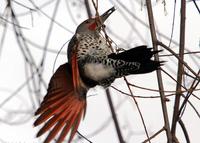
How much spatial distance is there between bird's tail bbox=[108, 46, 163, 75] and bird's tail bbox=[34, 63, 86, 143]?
0.23 meters

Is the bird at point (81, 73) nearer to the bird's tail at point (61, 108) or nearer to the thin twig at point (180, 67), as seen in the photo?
the bird's tail at point (61, 108)

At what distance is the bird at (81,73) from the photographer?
120 cm

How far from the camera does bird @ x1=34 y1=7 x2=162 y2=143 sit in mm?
1203

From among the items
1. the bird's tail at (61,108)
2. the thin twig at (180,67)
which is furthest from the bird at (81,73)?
the thin twig at (180,67)

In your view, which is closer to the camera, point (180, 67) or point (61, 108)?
point (180, 67)

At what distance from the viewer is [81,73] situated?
179 cm

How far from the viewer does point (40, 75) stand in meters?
1.72

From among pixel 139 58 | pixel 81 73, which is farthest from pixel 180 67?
pixel 81 73

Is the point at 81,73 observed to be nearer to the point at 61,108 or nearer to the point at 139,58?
the point at 139,58

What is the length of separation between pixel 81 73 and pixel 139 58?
0.37 metres

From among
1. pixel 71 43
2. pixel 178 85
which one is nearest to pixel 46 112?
pixel 178 85

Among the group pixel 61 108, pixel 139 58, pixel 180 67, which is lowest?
pixel 61 108

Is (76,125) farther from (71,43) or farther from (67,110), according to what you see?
(71,43)

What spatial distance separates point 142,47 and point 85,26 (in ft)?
2.01
